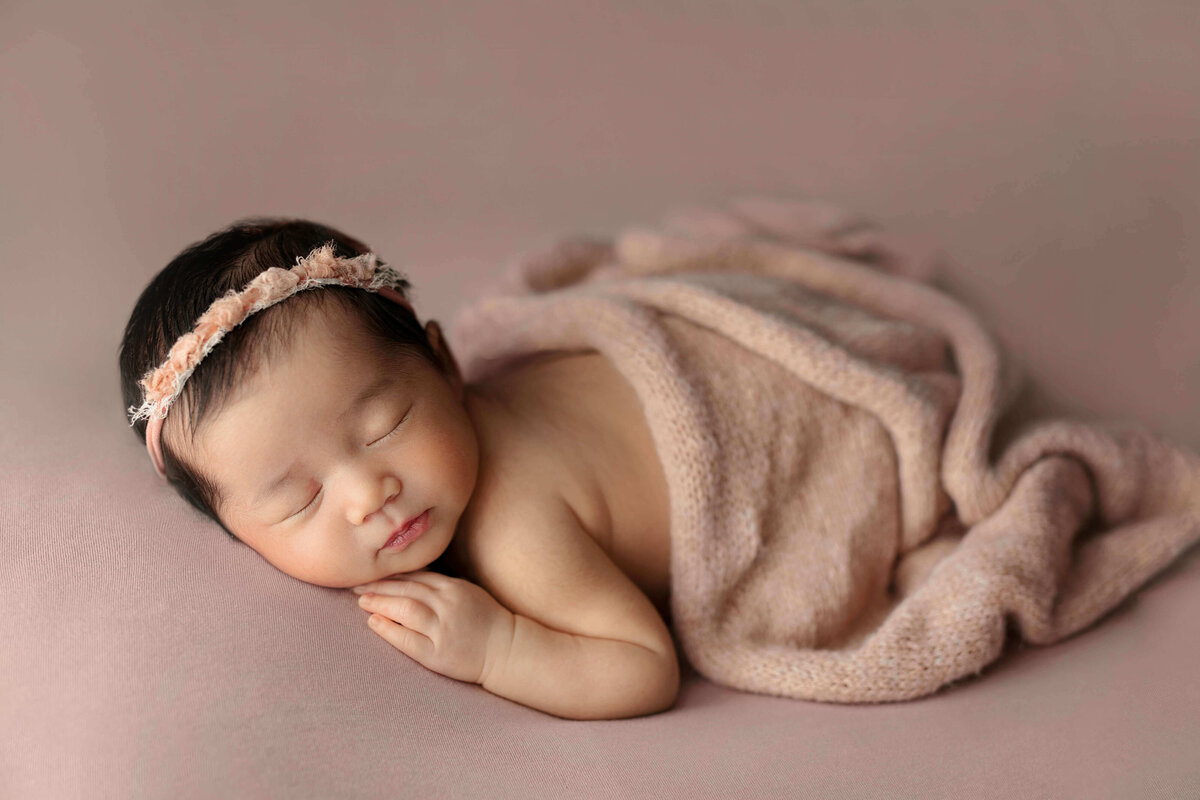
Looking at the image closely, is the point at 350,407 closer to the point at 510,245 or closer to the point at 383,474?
the point at 383,474

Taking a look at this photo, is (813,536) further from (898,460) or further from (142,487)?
(142,487)

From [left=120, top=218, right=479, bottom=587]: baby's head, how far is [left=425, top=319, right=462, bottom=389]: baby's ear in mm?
85

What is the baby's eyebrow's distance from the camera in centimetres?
105

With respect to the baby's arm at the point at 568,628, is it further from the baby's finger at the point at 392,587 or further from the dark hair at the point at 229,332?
the dark hair at the point at 229,332

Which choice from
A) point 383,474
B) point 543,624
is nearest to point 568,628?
point 543,624

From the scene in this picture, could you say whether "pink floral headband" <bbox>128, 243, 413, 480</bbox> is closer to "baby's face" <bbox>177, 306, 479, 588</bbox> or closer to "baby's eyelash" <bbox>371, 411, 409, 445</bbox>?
"baby's face" <bbox>177, 306, 479, 588</bbox>

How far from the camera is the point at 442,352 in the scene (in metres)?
1.27

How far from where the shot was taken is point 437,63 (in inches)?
83.5

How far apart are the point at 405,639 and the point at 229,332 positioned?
388 mm

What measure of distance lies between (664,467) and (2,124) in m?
1.49

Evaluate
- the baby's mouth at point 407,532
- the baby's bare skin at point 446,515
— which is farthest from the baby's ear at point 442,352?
the baby's mouth at point 407,532

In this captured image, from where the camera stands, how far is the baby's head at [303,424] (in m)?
1.04

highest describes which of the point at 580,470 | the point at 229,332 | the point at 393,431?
the point at 229,332

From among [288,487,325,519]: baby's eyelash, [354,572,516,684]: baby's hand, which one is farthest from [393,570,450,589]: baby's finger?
[288,487,325,519]: baby's eyelash
